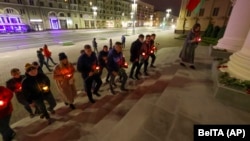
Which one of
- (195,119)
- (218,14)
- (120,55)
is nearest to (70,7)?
(218,14)

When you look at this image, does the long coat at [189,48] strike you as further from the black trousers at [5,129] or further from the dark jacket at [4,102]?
the black trousers at [5,129]

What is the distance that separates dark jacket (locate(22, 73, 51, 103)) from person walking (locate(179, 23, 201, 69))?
5.73m

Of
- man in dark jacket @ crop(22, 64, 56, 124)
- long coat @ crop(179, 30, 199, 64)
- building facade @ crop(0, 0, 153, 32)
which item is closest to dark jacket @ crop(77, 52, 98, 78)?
man in dark jacket @ crop(22, 64, 56, 124)

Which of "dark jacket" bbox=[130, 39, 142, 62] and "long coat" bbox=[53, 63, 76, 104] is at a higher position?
"dark jacket" bbox=[130, 39, 142, 62]

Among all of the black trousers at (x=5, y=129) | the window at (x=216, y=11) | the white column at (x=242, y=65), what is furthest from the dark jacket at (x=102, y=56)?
the window at (x=216, y=11)

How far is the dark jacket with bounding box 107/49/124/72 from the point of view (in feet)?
15.9

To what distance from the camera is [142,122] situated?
8.91 feet

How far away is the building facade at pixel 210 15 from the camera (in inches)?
1085

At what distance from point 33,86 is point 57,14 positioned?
48570 mm

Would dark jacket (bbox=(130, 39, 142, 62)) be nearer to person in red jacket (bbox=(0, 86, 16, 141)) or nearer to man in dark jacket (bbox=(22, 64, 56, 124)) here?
man in dark jacket (bbox=(22, 64, 56, 124))

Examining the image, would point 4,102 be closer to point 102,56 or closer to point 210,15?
point 102,56

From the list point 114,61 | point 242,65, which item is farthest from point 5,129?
point 242,65

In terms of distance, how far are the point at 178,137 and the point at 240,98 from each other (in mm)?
2065

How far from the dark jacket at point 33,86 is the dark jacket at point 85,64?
1112mm
